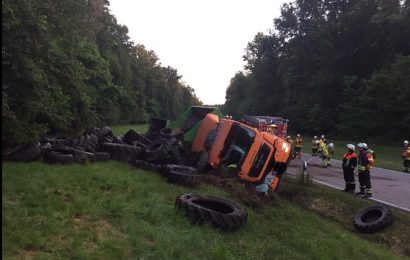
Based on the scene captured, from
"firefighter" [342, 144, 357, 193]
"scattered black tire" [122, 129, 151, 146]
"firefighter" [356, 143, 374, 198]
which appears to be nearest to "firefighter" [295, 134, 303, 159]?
"firefighter" [342, 144, 357, 193]

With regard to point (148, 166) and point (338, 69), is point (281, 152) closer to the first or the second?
point (148, 166)

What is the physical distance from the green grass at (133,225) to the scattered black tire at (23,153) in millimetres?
415

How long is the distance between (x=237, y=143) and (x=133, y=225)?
6589mm

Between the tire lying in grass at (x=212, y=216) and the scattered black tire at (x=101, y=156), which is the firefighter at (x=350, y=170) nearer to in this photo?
the tire lying in grass at (x=212, y=216)

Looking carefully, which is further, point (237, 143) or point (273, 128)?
point (273, 128)

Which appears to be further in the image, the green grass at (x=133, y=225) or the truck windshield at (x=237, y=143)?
the truck windshield at (x=237, y=143)

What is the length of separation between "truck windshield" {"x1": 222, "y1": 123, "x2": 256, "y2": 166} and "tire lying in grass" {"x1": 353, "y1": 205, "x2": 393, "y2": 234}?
353 centimetres

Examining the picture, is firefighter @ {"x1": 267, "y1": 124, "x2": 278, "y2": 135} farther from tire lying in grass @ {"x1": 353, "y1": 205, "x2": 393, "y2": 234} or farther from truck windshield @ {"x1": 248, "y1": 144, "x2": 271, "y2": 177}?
tire lying in grass @ {"x1": 353, "y1": 205, "x2": 393, "y2": 234}

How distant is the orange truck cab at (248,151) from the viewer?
40.9 feet

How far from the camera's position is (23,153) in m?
10.4

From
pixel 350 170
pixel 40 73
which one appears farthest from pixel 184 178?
pixel 350 170

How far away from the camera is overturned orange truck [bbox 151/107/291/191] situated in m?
12.5

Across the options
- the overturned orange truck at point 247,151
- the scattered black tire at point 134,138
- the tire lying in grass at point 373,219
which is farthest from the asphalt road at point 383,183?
the scattered black tire at point 134,138

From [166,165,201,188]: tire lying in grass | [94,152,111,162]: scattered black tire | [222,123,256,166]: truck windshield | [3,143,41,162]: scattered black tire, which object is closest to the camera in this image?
[3,143,41,162]: scattered black tire
